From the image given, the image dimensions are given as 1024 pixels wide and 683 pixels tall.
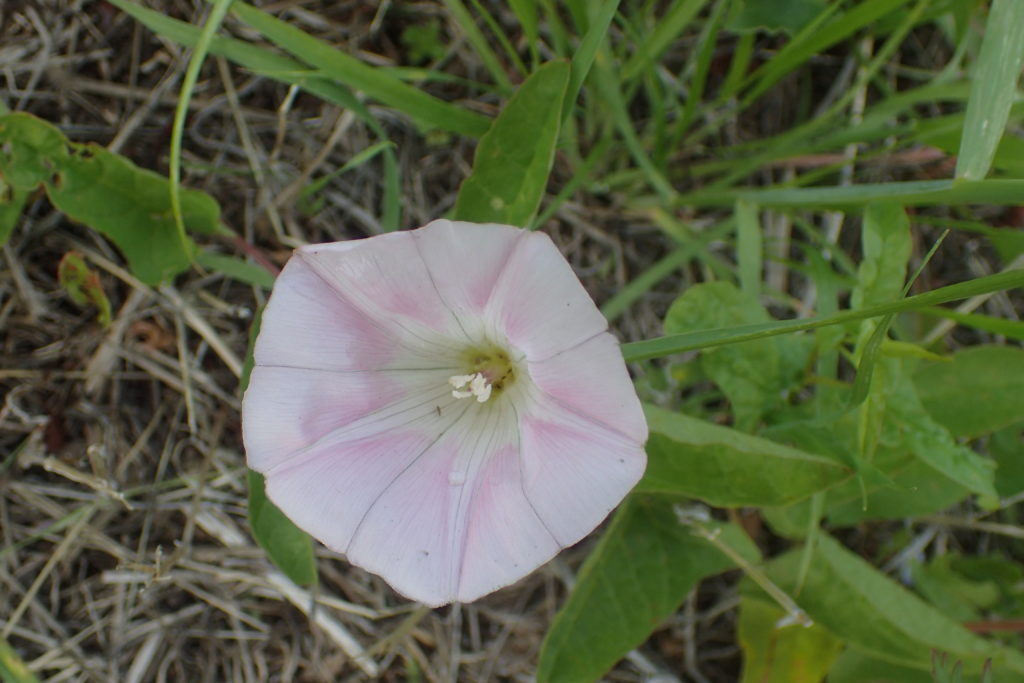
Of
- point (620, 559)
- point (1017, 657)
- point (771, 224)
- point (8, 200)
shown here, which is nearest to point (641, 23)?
point (771, 224)

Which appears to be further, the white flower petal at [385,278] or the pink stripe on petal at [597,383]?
the white flower petal at [385,278]

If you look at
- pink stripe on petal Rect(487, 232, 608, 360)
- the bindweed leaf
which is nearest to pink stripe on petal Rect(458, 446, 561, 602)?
pink stripe on petal Rect(487, 232, 608, 360)

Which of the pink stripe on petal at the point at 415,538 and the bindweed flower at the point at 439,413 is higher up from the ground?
the bindweed flower at the point at 439,413

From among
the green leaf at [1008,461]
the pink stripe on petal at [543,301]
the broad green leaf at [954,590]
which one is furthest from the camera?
the broad green leaf at [954,590]

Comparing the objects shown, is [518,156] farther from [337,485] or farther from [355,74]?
[337,485]

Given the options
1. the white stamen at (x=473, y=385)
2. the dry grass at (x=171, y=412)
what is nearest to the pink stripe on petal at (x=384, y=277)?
the white stamen at (x=473, y=385)

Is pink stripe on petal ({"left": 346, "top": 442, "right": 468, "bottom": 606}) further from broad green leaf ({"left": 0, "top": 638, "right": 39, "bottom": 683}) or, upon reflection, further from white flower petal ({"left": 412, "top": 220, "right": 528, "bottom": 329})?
broad green leaf ({"left": 0, "top": 638, "right": 39, "bottom": 683})

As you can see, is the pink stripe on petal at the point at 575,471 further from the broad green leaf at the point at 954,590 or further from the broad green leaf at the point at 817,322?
the broad green leaf at the point at 954,590
